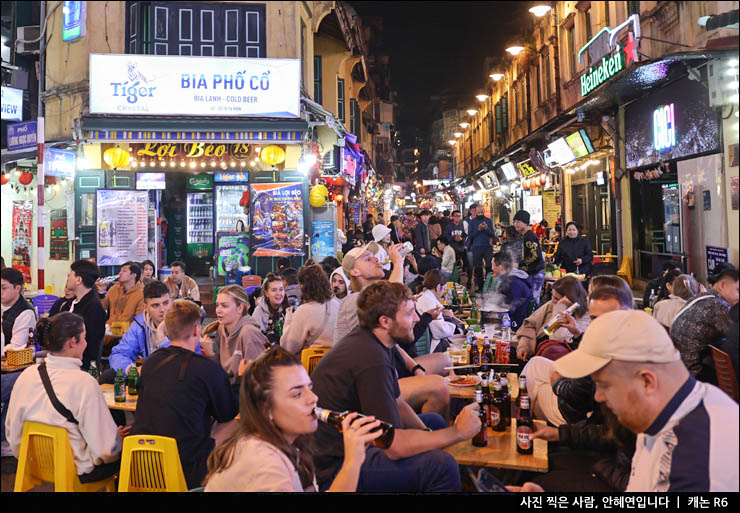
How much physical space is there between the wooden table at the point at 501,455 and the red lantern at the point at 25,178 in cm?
407

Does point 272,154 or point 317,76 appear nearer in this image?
point 272,154

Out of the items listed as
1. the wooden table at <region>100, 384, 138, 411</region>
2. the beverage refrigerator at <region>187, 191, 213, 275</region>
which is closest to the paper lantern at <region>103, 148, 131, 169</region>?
the wooden table at <region>100, 384, 138, 411</region>

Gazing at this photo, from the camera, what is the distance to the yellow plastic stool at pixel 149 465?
3107 millimetres

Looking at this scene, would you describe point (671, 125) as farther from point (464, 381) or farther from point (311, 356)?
point (311, 356)

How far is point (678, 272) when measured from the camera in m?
2.40

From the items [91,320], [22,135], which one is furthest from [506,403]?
[91,320]

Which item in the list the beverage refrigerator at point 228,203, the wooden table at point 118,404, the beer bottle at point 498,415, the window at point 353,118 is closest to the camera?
the beer bottle at point 498,415

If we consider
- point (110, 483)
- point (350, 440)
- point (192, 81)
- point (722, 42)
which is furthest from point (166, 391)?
point (192, 81)

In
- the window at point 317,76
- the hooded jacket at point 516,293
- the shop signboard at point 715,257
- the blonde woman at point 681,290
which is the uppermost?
the window at point 317,76

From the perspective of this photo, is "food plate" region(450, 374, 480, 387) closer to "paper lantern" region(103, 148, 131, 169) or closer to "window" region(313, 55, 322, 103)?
"paper lantern" region(103, 148, 131, 169)

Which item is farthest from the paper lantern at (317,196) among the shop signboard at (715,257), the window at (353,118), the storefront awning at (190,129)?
the shop signboard at (715,257)

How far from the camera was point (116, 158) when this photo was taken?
935 centimetres

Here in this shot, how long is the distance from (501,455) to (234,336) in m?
2.68

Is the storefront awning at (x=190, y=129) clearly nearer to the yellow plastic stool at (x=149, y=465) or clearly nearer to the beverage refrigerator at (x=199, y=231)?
the yellow plastic stool at (x=149, y=465)
